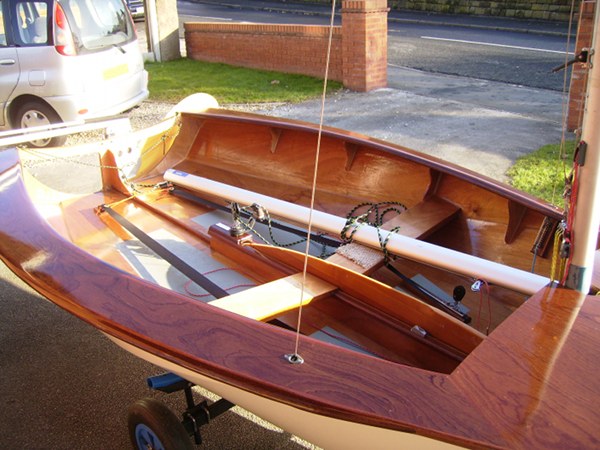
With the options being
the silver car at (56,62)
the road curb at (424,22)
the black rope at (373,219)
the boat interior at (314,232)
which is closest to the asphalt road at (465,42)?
the road curb at (424,22)

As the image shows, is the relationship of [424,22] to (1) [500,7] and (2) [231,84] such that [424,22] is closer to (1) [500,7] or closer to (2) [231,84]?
(1) [500,7]

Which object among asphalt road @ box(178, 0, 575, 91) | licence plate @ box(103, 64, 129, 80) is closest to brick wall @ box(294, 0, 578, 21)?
asphalt road @ box(178, 0, 575, 91)

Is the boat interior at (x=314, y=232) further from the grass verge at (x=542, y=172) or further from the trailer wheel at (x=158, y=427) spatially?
the grass verge at (x=542, y=172)

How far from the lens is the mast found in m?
1.83

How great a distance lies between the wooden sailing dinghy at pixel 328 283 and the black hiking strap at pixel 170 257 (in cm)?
1

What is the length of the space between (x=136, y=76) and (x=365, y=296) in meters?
5.91

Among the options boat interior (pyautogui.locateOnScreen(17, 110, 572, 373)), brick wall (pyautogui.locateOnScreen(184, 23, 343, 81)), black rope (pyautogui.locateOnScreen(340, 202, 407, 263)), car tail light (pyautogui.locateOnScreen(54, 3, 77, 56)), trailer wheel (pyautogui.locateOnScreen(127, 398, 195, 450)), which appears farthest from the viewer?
brick wall (pyautogui.locateOnScreen(184, 23, 343, 81))

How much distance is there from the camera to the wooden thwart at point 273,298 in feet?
7.60

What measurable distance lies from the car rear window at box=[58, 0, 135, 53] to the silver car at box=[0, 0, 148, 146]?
0.01 m

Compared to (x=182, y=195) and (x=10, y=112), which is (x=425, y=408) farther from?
(x=10, y=112)

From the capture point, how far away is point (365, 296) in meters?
2.55

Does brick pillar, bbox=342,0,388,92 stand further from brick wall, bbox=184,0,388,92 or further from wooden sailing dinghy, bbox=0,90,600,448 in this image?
wooden sailing dinghy, bbox=0,90,600,448

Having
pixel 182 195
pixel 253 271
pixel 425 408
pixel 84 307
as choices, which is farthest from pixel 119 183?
pixel 425 408

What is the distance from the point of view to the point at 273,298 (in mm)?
2412
